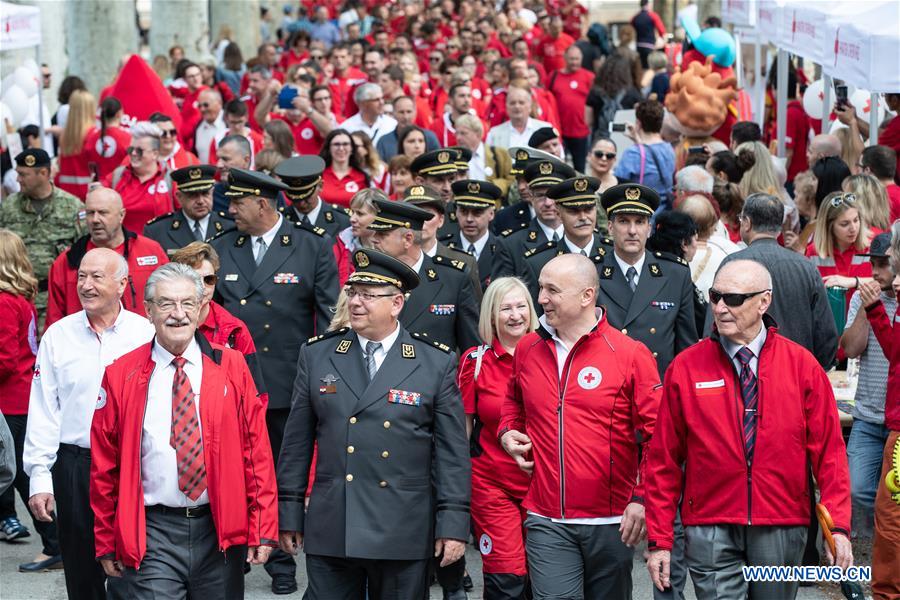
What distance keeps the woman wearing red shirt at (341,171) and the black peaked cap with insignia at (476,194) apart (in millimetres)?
2054

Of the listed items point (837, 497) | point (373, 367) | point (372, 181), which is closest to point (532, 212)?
point (372, 181)

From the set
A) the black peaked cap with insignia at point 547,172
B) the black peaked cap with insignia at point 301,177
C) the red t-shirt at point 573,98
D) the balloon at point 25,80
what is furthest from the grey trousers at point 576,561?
the red t-shirt at point 573,98

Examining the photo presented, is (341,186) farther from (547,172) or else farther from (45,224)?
(547,172)

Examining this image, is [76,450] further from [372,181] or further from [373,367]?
[372,181]

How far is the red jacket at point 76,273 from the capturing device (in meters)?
8.81

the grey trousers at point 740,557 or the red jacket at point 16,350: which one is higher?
the red jacket at point 16,350

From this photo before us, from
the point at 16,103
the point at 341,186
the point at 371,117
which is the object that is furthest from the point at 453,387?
the point at 16,103

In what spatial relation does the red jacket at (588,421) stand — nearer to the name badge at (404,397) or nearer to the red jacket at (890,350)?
the name badge at (404,397)

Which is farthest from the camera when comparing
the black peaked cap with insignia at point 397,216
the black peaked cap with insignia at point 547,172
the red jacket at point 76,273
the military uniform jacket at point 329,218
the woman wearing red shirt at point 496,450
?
the military uniform jacket at point 329,218

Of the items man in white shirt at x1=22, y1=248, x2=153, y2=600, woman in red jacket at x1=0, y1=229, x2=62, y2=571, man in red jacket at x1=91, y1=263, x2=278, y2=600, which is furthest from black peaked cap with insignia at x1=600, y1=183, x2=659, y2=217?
woman in red jacket at x1=0, y1=229, x2=62, y2=571

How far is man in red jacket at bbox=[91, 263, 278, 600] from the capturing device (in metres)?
6.24

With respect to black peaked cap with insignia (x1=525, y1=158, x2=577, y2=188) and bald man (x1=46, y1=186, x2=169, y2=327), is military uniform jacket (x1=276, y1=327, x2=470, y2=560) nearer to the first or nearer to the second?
bald man (x1=46, y1=186, x2=169, y2=327)

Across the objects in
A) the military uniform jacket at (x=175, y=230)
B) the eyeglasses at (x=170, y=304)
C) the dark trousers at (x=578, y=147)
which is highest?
the dark trousers at (x=578, y=147)

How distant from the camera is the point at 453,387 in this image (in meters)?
6.57
